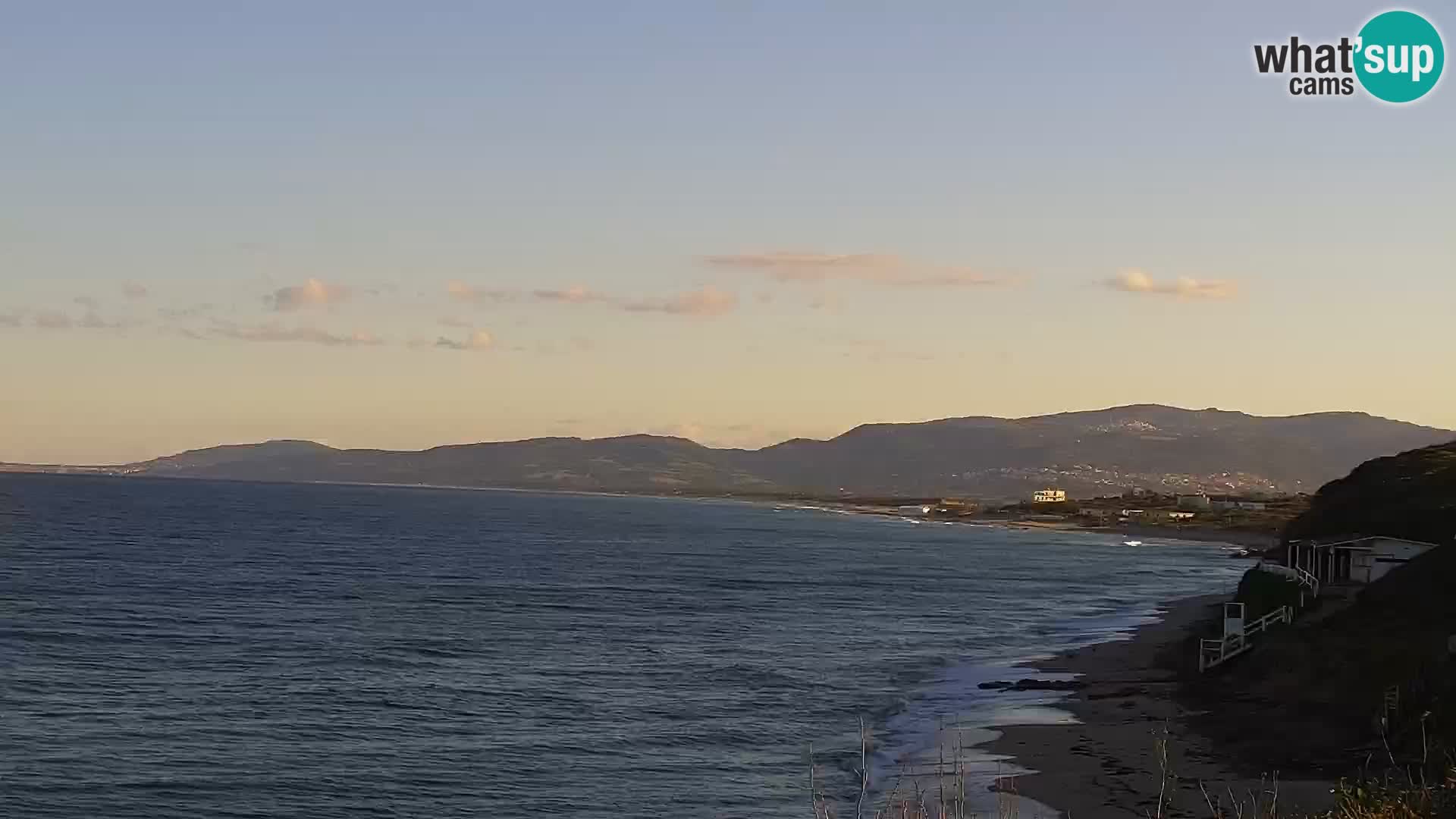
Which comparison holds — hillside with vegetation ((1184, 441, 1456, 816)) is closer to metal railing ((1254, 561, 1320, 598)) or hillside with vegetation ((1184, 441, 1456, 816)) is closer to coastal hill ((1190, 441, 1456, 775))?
coastal hill ((1190, 441, 1456, 775))

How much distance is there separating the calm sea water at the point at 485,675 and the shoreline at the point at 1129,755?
276 centimetres

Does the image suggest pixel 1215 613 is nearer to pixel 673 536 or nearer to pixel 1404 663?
pixel 1404 663

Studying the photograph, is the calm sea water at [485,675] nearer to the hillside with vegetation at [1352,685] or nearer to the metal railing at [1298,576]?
the hillside with vegetation at [1352,685]

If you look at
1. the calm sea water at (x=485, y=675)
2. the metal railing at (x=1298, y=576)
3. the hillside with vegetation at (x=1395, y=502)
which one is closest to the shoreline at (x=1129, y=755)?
the calm sea water at (x=485, y=675)

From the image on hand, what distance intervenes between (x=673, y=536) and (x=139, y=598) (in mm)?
102116

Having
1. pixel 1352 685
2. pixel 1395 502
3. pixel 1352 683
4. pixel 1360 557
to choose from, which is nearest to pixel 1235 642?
pixel 1352 683

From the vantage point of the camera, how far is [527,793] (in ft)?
106

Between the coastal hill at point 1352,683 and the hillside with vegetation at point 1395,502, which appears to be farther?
the hillside with vegetation at point 1395,502

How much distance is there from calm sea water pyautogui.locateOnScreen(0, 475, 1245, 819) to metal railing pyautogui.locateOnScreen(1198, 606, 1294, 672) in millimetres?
6912

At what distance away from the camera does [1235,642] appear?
1900 inches

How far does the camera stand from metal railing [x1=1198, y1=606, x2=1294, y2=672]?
1876 inches

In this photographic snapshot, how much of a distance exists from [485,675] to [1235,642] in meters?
25.0

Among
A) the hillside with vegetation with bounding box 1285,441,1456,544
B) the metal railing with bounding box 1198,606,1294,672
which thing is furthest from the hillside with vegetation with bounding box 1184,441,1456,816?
the hillside with vegetation with bounding box 1285,441,1456,544

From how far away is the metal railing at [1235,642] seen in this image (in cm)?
4766
